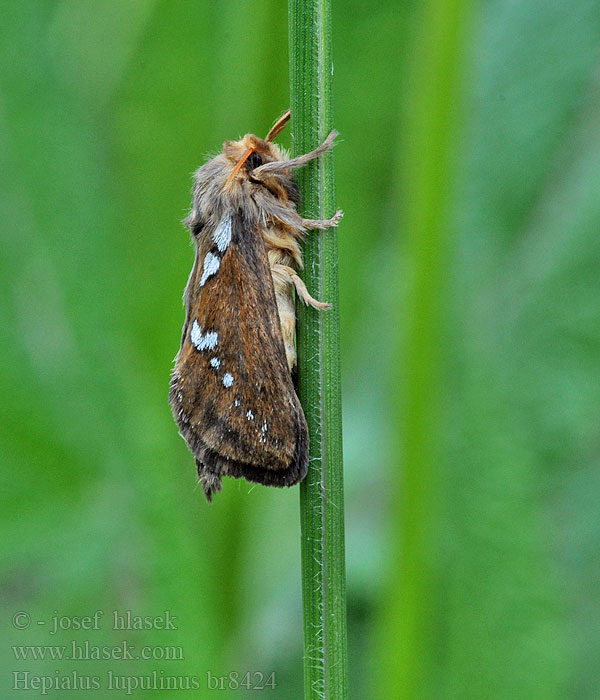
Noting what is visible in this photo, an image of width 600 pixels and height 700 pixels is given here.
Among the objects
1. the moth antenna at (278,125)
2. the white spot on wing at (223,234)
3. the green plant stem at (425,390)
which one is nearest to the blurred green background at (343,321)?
the green plant stem at (425,390)

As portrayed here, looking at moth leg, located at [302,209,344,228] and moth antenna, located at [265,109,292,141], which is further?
moth antenna, located at [265,109,292,141]

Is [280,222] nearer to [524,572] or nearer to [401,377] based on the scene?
[401,377]

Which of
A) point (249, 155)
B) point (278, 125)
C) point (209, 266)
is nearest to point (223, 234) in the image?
point (209, 266)

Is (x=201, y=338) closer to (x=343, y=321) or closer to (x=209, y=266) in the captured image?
(x=209, y=266)

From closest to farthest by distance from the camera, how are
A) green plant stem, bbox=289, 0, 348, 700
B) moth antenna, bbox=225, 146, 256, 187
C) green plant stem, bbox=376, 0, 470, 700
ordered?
green plant stem, bbox=289, 0, 348, 700 → green plant stem, bbox=376, 0, 470, 700 → moth antenna, bbox=225, 146, 256, 187

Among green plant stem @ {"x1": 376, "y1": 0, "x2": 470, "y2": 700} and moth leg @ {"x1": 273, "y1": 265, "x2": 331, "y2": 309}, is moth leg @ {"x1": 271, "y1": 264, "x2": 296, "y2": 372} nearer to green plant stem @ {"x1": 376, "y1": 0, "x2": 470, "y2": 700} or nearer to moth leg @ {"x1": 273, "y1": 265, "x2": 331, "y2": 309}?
moth leg @ {"x1": 273, "y1": 265, "x2": 331, "y2": 309}

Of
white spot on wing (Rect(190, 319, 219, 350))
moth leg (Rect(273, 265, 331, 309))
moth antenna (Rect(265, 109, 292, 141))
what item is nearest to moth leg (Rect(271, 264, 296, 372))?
moth leg (Rect(273, 265, 331, 309))
